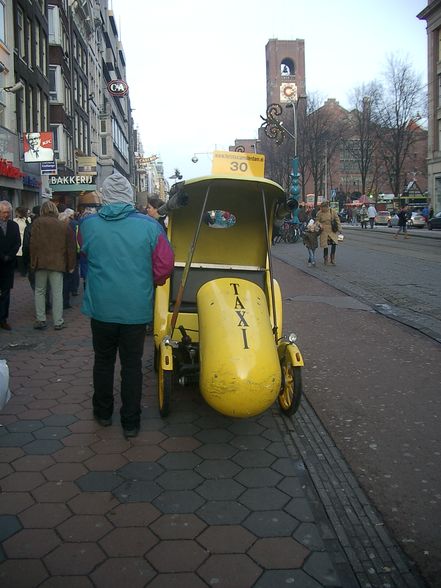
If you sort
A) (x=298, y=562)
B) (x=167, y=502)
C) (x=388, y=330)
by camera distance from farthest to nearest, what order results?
(x=388, y=330), (x=167, y=502), (x=298, y=562)

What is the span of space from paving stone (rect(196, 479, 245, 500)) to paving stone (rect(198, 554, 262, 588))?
1.89ft

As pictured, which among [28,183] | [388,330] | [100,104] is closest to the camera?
[388,330]

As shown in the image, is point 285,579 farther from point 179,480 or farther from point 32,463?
point 32,463

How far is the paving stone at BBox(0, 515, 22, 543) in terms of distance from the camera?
2809 mm

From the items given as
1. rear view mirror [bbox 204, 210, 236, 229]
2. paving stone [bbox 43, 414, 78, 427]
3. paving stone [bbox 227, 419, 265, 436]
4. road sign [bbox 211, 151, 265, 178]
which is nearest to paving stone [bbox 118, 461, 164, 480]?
paving stone [bbox 227, 419, 265, 436]

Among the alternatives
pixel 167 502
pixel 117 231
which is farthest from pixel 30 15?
pixel 167 502

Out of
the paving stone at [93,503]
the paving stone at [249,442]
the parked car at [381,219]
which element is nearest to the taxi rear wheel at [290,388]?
the paving stone at [249,442]

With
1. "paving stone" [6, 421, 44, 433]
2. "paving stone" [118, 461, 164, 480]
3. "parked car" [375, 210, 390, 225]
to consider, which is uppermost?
"parked car" [375, 210, 390, 225]

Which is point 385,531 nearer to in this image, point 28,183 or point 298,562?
point 298,562

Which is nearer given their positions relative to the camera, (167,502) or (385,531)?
(385,531)

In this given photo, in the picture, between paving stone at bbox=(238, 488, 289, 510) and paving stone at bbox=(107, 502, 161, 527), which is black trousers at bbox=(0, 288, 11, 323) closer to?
paving stone at bbox=(107, 502, 161, 527)

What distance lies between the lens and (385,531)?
290cm

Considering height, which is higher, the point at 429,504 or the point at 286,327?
the point at 286,327

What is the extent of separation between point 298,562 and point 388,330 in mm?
5326
